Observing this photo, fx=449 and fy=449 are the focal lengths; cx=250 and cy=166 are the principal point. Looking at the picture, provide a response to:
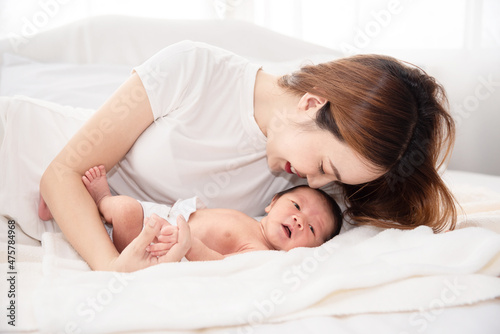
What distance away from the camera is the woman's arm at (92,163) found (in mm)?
1083

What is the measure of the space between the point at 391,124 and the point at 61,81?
1.36 metres

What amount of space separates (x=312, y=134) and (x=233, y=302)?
1.80 feet

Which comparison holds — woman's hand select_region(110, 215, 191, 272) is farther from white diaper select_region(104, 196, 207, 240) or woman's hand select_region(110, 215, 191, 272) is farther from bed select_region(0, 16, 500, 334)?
white diaper select_region(104, 196, 207, 240)

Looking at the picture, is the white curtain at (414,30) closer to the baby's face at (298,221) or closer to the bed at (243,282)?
the bed at (243,282)

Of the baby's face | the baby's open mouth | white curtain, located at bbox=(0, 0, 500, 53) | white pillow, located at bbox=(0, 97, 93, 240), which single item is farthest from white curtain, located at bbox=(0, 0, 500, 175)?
the baby's open mouth

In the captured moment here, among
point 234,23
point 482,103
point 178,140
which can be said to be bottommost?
point 482,103

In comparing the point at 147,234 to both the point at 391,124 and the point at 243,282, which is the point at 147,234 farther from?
the point at 391,124

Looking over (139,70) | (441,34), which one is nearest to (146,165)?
(139,70)

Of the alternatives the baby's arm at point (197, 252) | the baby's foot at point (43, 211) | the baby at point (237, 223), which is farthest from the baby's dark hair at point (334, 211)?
the baby's foot at point (43, 211)

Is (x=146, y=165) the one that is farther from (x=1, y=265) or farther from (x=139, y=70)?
(x=1, y=265)

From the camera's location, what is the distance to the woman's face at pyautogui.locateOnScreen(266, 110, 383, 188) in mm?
1162

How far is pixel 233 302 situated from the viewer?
2.70 feet

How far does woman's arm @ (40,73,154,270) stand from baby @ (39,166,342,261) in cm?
5

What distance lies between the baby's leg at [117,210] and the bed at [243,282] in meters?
0.12
